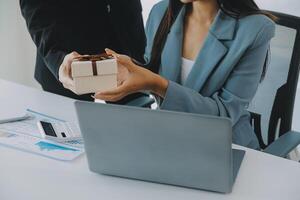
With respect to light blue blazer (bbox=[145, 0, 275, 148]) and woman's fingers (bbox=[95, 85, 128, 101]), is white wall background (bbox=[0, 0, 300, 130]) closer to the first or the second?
light blue blazer (bbox=[145, 0, 275, 148])

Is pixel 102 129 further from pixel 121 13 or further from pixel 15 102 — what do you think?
pixel 121 13

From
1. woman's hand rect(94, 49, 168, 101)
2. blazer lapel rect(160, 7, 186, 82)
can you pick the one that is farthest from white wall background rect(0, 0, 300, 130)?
woman's hand rect(94, 49, 168, 101)

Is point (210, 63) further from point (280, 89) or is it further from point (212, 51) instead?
point (280, 89)

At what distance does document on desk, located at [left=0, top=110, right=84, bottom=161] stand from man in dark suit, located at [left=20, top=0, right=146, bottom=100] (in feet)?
1.13

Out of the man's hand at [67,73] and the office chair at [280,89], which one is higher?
the man's hand at [67,73]

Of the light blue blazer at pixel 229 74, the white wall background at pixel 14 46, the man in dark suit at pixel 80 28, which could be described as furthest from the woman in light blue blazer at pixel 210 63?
the white wall background at pixel 14 46

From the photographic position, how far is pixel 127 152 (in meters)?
0.91

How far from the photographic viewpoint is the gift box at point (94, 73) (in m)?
1.00

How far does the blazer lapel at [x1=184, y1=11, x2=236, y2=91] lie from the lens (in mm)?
1266

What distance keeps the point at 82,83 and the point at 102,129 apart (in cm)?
16

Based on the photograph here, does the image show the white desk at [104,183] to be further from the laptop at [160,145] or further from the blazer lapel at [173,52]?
the blazer lapel at [173,52]

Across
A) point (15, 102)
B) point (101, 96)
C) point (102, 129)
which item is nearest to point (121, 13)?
point (15, 102)

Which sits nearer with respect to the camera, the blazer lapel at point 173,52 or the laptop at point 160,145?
the laptop at point 160,145

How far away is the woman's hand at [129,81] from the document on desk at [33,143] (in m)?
0.14
